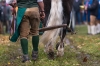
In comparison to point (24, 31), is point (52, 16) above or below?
above

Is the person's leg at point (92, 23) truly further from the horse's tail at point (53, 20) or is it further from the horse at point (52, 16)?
the horse's tail at point (53, 20)

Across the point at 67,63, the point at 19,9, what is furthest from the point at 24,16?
the point at 67,63

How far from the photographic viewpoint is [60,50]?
348 inches

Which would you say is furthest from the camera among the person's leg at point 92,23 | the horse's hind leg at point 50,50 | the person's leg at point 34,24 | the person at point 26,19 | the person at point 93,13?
the person's leg at point 92,23

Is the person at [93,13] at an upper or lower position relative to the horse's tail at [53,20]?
lower

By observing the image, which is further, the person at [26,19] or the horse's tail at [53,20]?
the horse's tail at [53,20]

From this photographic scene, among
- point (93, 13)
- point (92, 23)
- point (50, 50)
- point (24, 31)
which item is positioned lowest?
point (92, 23)

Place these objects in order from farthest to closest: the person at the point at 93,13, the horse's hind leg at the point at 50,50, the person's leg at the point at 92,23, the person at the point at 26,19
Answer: the person's leg at the point at 92,23, the person at the point at 93,13, the horse's hind leg at the point at 50,50, the person at the point at 26,19

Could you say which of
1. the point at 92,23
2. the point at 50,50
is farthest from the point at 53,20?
the point at 92,23

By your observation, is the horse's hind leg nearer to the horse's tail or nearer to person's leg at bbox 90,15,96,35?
the horse's tail

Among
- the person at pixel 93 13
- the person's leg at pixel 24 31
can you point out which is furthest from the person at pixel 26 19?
the person at pixel 93 13

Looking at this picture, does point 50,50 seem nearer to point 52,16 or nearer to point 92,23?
point 52,16

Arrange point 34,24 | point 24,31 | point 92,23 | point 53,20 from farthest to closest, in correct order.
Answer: point 92,23
point 53,20
point 34,24
point 24,31

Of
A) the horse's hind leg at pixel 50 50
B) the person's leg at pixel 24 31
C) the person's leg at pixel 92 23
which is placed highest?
the person's leg at pixel 24 31
